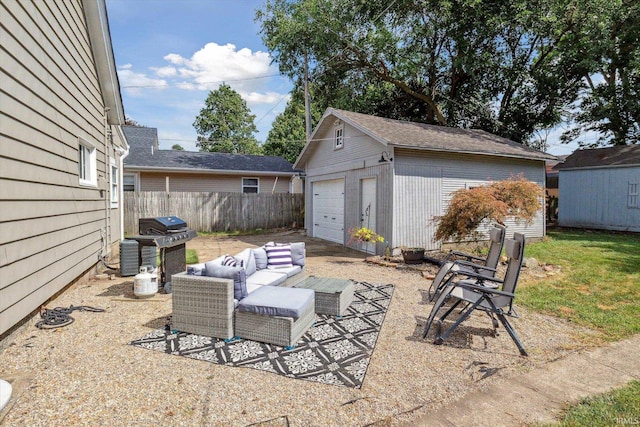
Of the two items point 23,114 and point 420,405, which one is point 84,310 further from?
point 420,405

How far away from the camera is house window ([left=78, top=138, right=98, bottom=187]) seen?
6.24 metres

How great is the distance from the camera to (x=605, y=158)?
14.8 metres

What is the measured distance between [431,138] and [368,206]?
2731mm

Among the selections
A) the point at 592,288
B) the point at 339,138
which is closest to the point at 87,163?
the point at 339,138

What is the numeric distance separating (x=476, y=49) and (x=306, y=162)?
9.76 metres

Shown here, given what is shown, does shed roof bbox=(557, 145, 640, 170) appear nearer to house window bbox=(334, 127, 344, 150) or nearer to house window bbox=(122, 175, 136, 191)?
house window bbox=(334, 127, 344, 150)

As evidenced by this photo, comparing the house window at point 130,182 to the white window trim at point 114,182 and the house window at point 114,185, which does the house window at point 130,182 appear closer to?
the white window trim at point 114,182

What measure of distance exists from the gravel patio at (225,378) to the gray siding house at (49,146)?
0.65m

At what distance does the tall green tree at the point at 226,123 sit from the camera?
120 feet

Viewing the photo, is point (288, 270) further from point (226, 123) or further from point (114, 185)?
point (226, 123)

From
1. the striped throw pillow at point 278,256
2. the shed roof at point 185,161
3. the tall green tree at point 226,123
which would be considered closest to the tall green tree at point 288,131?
the tall green tree at point 226,123

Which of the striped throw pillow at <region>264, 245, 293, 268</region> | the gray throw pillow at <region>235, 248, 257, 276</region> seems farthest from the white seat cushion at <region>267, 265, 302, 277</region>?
the gray throw pillow at <region>235, 248, 257, 276</region>

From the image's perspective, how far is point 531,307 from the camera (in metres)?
5.01

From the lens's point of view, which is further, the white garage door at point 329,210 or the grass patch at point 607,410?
the white garage door at point 329,210
